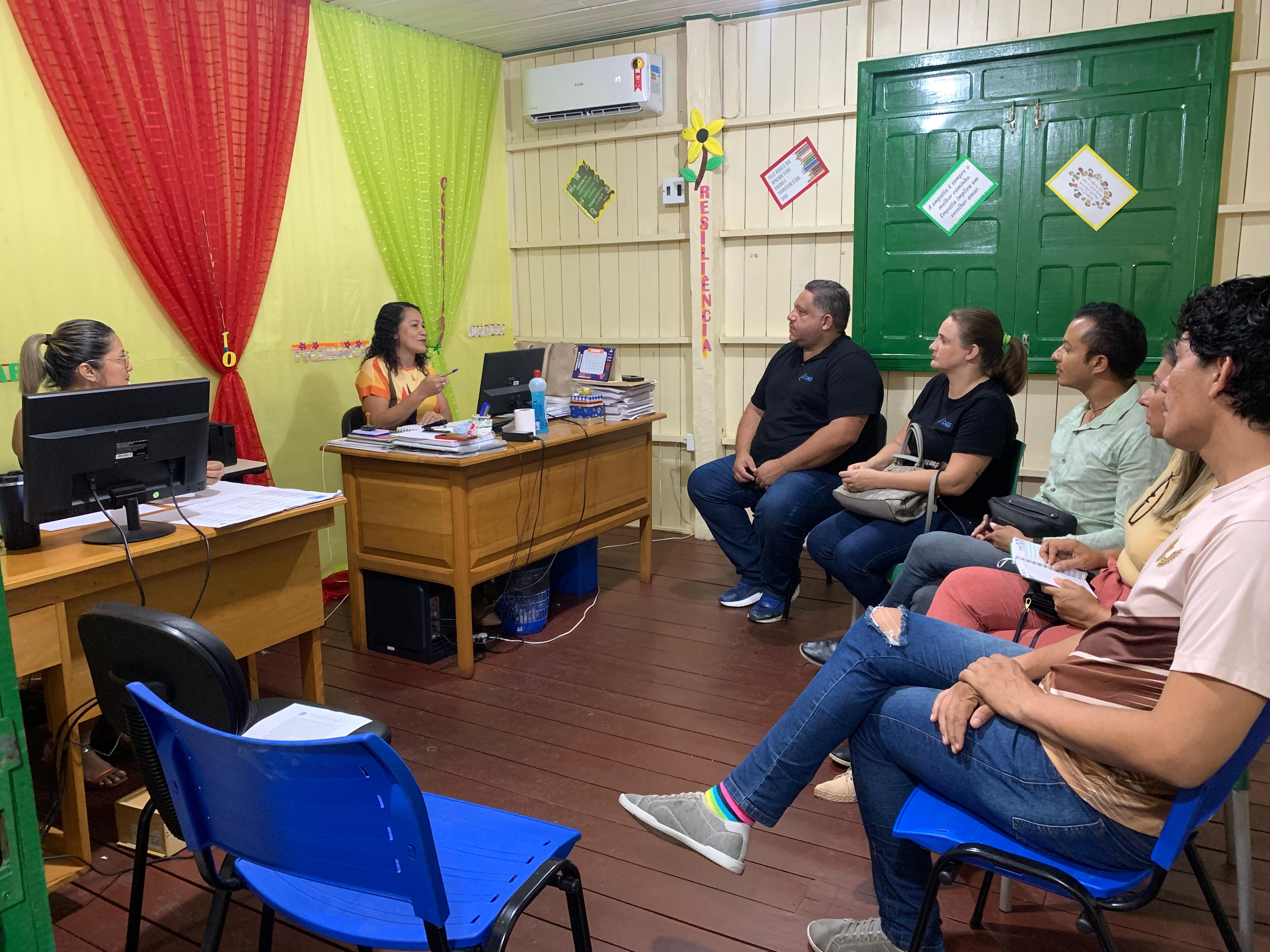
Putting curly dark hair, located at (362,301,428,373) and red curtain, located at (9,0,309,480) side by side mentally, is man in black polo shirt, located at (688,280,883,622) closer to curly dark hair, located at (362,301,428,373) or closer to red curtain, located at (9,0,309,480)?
curly dark hair, located at (362,301,428,373)

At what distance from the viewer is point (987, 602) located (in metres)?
2.33

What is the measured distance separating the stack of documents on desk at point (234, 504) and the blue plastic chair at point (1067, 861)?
181 cm

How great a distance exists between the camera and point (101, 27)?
3.27m

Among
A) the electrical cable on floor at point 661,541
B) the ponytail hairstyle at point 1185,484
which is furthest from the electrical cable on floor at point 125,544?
the electrical cable on floor at point 661,541

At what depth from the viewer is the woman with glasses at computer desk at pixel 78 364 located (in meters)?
2.77

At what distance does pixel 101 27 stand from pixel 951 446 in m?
3.28

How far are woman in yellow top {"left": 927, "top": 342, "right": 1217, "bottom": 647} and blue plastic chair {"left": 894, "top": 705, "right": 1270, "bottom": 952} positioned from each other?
0.40 metres

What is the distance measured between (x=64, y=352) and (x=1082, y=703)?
282 cm

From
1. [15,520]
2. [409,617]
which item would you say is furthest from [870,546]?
[15,520]

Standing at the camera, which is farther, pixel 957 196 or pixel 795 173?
pixel 795 173

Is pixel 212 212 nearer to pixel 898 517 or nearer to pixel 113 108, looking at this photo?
pixel 113 108

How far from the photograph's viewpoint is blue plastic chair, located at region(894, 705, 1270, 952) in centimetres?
128

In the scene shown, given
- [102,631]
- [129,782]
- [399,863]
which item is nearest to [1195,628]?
[399,863]

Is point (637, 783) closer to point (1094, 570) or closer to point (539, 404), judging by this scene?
point (1094, 570)
